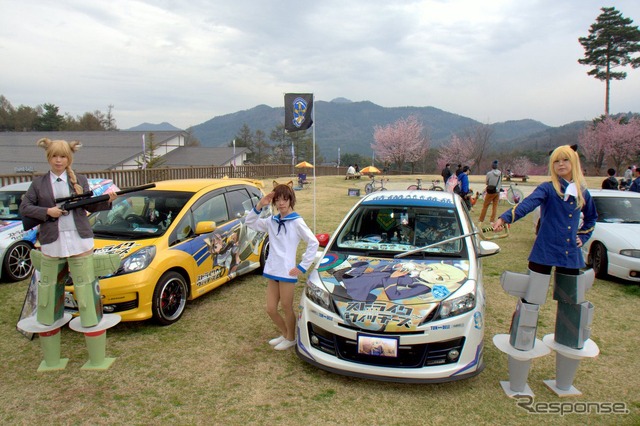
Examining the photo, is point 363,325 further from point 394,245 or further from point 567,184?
point 567,184

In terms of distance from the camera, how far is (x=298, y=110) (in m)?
9.76

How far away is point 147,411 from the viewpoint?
319cm

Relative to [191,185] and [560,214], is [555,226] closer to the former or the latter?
[560,214]

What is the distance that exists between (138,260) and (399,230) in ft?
9.28

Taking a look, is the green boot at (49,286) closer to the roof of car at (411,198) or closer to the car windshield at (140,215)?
the car windshield at (140,215)

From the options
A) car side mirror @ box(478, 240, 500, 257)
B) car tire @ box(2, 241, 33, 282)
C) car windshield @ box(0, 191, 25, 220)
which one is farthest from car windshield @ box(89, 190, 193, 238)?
car side mirror @ box(478, 240, 500, 257)

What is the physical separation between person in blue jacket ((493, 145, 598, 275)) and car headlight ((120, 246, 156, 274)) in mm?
3436

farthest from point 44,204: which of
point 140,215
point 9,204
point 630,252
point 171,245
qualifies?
point 630,252

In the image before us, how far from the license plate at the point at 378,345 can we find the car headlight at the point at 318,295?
40cm

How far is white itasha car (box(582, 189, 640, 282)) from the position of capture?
6.29 metres

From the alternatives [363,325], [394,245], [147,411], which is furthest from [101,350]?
[394,245]

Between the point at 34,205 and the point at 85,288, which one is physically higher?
the point at 34,205

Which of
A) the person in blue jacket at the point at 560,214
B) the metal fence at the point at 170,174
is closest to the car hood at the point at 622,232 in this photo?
the person in blue jacket at the point at 560,214

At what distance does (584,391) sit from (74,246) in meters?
4.43
